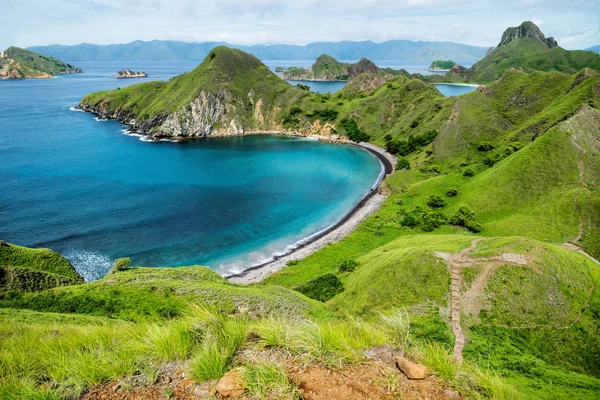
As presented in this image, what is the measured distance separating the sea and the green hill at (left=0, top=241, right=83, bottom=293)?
46.7 ft

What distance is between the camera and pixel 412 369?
8008 millimetres

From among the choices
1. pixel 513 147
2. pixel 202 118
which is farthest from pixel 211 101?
pixel 513 147

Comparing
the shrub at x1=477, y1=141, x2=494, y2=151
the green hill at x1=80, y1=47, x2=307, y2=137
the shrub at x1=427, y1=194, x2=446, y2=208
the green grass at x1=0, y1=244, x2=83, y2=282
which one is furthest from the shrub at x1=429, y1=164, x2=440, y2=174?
the green hill at x1=80, y1=47, x2=307, y2=137

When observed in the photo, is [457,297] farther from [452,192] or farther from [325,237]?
[452,192]

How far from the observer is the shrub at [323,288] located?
116 ft

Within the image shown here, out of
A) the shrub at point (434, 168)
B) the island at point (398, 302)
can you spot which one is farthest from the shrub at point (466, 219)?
the shrub at point (434, 168)

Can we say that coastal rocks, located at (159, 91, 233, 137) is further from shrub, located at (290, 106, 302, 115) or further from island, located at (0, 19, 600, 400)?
island, located at (0, 19, 600, 400)

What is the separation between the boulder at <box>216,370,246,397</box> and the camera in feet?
22.8

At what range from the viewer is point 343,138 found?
13362cm

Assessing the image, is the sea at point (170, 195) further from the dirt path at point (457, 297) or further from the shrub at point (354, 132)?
the dirt path at point (457, 297)

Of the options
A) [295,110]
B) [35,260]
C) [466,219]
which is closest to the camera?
[35,260]

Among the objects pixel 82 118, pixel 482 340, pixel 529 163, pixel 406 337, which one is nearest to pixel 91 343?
pixel 406 337

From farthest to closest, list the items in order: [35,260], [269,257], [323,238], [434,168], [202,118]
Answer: [202,118] → [434,168] → [323,238] → [269,257] → [35,260]

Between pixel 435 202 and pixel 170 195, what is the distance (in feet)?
196
